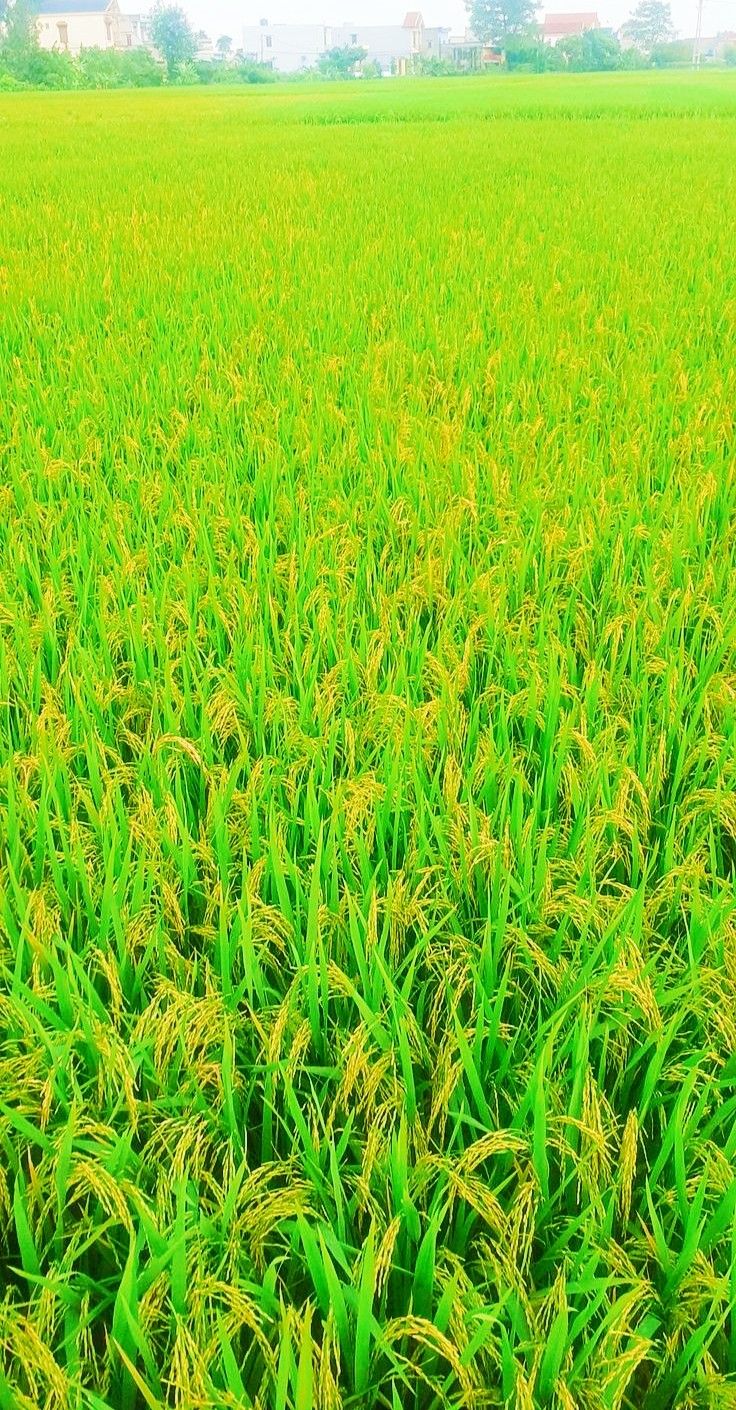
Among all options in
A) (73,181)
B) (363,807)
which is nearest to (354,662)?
(363,807)

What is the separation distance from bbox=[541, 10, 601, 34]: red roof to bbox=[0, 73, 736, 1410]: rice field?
83.7 metres

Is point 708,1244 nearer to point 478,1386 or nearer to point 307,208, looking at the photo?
point 478,1386

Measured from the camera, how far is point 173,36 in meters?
61.3

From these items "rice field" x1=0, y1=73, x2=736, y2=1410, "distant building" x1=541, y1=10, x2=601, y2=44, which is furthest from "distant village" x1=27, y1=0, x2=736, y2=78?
"rice field" x1=0, y1=73, x2=736, y2=1410

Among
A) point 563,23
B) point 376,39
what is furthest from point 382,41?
point 563,23

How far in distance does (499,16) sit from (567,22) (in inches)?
451

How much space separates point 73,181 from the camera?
30.0ft

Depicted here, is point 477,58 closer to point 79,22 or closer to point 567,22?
point 567,22

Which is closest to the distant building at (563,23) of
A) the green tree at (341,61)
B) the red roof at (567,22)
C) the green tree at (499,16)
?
the red roof at (567,22)

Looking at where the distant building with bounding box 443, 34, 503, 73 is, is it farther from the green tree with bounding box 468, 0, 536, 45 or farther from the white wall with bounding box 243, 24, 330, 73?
the white wall with bounding box 243, 24, 330, 73

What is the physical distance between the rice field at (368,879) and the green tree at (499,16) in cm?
7509

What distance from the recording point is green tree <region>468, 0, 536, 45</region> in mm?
65000

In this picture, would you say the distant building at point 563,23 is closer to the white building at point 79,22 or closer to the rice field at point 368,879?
the white building at point 79,22

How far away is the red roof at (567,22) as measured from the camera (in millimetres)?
72125
